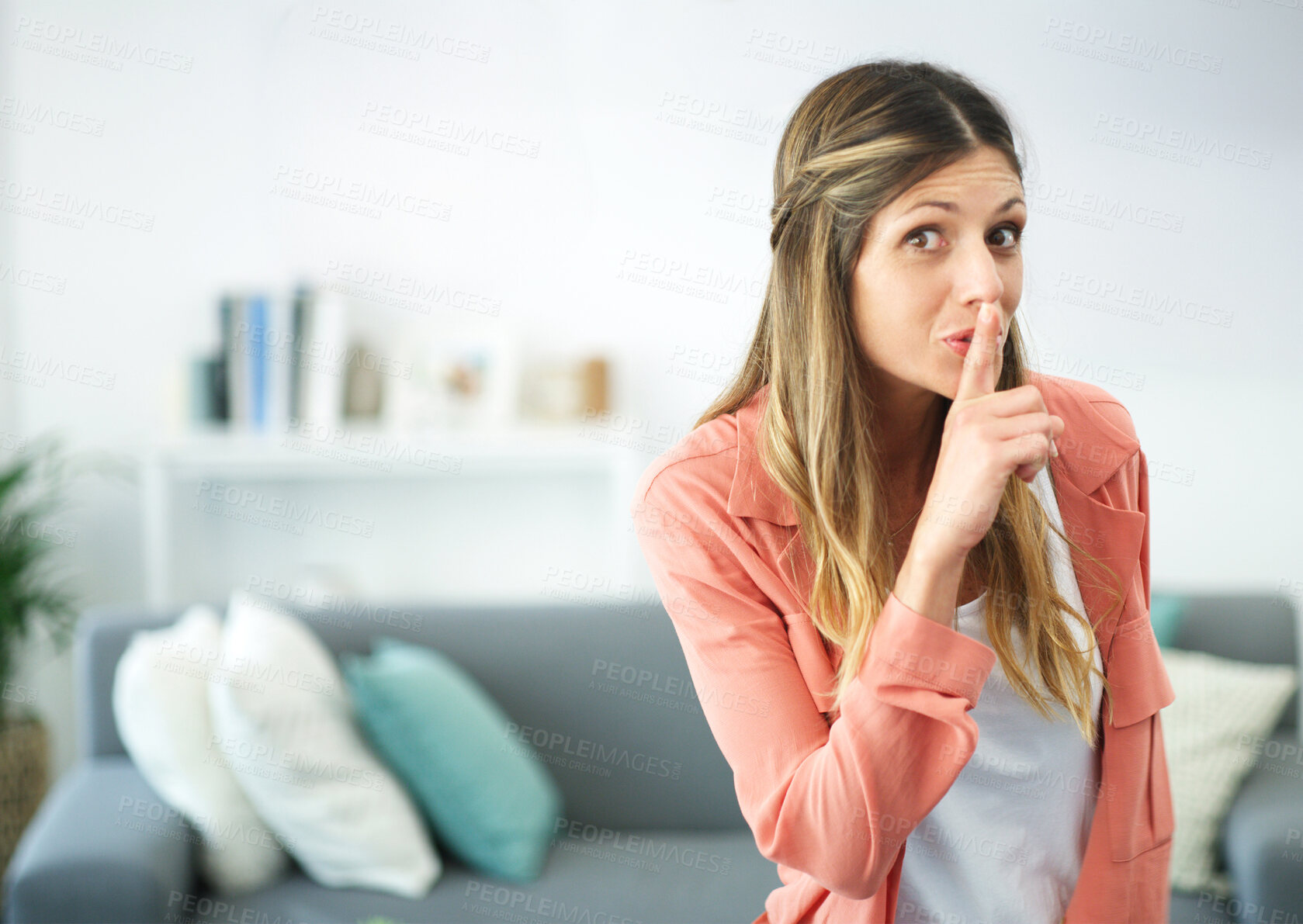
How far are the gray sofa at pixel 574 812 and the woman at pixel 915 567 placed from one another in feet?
2.89

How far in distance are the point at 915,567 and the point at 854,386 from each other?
0.64 ft

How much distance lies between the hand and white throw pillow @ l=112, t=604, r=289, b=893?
4.60 ft

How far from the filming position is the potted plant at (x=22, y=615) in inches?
94.1

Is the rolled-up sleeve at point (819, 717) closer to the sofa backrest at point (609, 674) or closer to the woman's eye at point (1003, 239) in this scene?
the woman's eye at point (1003, 239)

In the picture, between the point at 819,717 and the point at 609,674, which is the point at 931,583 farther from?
the point at 609,674

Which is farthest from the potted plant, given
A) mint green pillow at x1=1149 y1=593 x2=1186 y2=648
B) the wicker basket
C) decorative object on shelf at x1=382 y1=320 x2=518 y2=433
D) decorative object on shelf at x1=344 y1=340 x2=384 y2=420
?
mint green pillow at x1=1149 y1=593 x2=1186 y2=648

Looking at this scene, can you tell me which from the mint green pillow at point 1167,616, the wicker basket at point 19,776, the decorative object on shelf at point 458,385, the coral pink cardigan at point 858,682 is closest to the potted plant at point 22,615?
the wicker basket at point 19,776

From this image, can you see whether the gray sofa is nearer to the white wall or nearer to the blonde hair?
the white wall

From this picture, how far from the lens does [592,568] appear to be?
2.80 m

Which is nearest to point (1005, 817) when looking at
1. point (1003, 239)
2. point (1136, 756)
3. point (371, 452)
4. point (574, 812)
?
point (1136, 756)

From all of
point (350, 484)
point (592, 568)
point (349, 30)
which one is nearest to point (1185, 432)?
point (592, 568)

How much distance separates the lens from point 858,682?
2.74 ft

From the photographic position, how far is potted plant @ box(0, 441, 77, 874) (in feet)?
7.84

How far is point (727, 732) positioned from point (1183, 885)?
1345 mm
